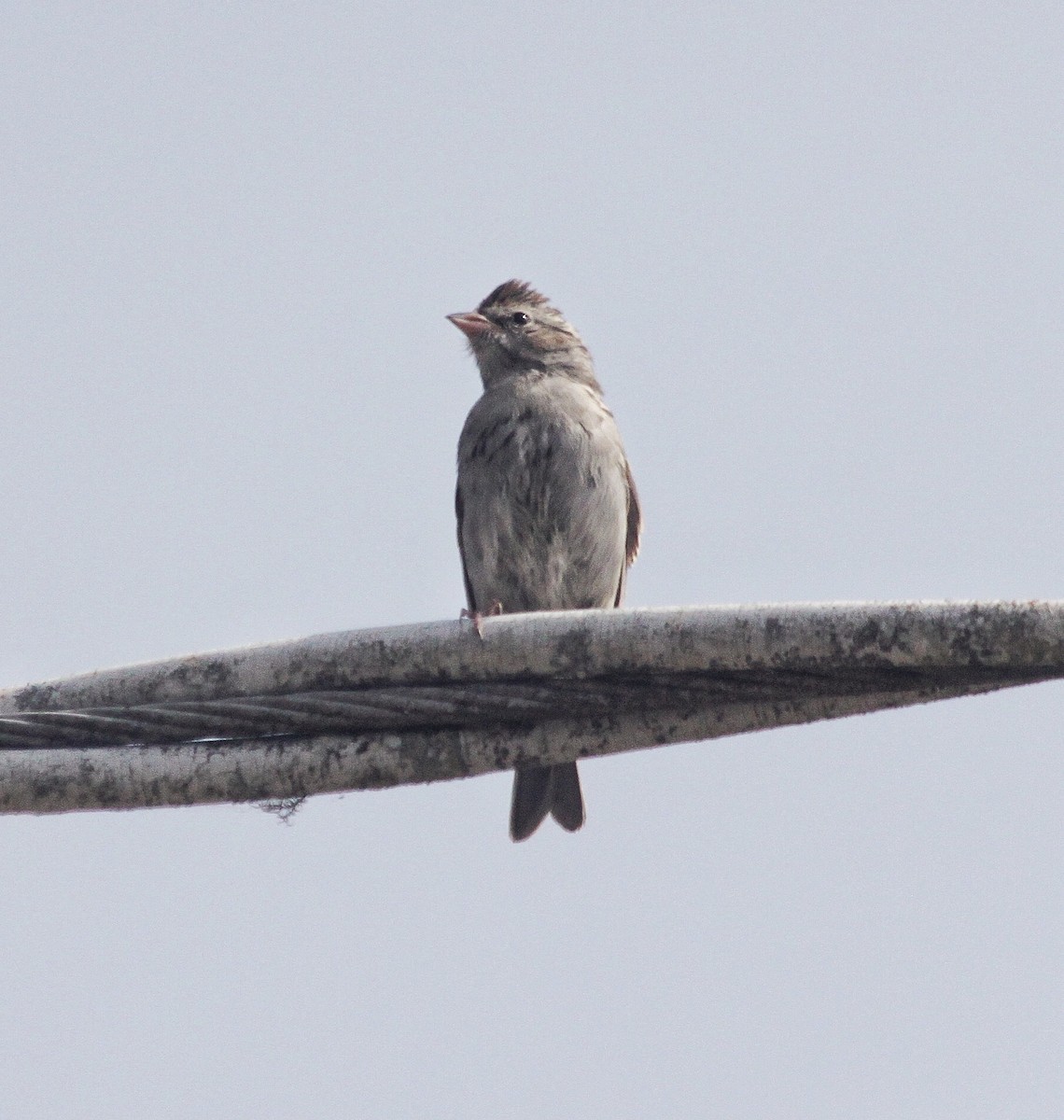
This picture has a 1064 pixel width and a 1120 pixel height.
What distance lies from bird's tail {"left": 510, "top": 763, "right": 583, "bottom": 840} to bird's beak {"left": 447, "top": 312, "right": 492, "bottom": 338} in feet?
6.41

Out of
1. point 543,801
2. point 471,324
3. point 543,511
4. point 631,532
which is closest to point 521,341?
point 471,324

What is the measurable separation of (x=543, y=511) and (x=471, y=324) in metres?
1.26

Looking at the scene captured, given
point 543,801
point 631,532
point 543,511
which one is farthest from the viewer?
point 631,532

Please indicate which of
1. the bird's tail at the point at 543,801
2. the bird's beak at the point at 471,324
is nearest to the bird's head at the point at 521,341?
the bird's beak at the point at 471,324

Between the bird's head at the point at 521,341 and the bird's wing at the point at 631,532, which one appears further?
the bird's head at the point at 521,341

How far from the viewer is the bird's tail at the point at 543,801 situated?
212 inches

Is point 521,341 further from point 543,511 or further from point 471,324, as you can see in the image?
point 543,511

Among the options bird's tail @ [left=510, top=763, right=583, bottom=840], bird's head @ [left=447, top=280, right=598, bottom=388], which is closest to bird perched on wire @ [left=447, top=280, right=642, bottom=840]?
bird's tail @ [left=510, top=763, right=583, bottom=840]

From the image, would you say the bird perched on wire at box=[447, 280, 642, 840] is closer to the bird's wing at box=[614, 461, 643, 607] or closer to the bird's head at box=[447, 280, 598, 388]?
the bird's wing at box=[614, 461, 643, 607]

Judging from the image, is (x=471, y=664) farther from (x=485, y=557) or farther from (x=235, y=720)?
(x=485, y=557)

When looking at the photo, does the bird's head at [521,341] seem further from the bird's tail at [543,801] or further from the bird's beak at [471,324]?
the bird's tail at [543,801]

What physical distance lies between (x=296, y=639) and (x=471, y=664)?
35 centimetres

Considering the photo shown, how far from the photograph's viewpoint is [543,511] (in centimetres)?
Result: 567

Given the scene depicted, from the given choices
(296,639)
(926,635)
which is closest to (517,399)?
(296,639)
